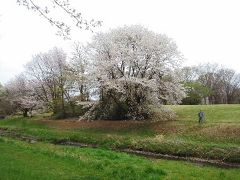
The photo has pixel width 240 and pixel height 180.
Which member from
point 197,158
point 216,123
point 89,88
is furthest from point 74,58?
point 197,158

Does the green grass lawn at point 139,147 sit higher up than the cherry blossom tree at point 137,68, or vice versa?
the cherry blossom tree at point 137,68

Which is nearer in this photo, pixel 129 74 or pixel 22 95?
pixel 129 74

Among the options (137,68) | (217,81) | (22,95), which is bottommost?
(22,95)

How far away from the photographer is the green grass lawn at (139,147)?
16616 millimetres

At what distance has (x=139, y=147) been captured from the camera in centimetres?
3083

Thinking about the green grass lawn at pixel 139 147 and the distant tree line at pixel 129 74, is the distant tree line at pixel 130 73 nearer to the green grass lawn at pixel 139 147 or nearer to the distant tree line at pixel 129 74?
the distant tree line at pixel 129 74

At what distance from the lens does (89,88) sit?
45.9 metres

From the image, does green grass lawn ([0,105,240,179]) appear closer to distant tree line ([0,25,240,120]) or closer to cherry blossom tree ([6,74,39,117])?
distant tree line ([0,25,240,120])

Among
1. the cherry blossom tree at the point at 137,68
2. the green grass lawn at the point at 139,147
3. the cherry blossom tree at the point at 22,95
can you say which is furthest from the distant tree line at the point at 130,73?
the cherry blossom tree at the point at 22,95

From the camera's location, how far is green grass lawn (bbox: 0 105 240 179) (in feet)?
54.5

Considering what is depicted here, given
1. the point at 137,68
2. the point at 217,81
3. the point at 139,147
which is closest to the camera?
the point at 139,147

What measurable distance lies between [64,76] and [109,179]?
43.3 meters

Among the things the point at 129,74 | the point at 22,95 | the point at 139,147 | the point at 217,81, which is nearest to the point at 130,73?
the point at 129,74

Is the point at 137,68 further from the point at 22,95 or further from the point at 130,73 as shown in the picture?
the point at 22,95
